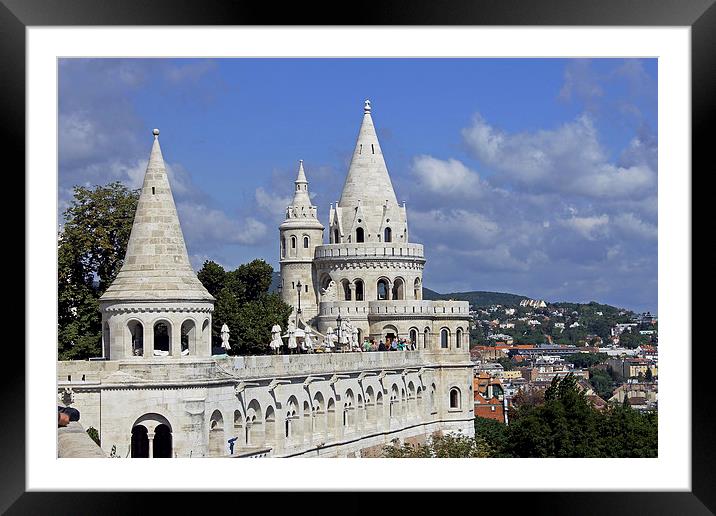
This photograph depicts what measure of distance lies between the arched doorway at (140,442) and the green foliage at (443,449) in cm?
1230

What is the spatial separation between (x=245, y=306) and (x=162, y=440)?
19.6m

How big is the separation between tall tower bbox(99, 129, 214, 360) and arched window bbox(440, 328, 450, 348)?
23318 mm

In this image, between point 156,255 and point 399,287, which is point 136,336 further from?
point 399,287

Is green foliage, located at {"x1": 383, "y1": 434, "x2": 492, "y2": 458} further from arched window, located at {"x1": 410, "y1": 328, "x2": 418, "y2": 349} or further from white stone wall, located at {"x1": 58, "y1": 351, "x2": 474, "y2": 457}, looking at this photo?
arched window, located at {"x1": 410, "y1": 328, "x2": 418, "y2": 349}

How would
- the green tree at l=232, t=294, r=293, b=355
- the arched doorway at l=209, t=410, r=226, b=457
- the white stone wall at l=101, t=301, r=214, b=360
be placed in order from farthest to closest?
the green tree at l=232, t=294, r=293, b=355, the arched doorway at l=209, t=410, r=226, b=457, the white stone wall at l=101, t=301, r=214, b=360

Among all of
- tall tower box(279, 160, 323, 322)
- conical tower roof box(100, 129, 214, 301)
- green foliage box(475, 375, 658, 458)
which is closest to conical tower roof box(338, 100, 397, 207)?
tall tower box(279, 160, 323, 322)

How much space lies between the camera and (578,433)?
36.1m

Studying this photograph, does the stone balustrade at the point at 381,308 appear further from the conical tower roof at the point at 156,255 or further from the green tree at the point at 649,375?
the green tree at the point at 649,375

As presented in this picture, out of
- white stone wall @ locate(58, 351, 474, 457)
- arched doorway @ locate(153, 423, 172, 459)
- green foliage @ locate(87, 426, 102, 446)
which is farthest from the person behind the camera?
arched doorway @ locate(153, 423, 172, 459)

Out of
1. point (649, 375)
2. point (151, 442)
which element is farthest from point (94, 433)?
point (649, 375)

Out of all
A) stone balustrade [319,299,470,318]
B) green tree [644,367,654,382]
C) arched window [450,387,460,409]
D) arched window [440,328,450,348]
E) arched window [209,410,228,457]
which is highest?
stone balustrade [319,299,470,318]

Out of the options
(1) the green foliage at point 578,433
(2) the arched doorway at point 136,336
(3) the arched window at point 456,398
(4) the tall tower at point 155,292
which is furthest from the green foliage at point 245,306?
(4) the tall tower at point 155,292

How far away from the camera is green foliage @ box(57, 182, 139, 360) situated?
33.3 meters
